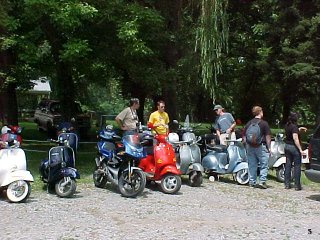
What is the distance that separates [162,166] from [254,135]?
8.16 ft

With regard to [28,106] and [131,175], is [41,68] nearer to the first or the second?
[131,175]

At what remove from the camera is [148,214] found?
8.97m

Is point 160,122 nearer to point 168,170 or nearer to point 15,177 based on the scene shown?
point 168,170

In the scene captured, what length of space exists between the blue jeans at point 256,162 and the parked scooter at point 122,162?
2908mm

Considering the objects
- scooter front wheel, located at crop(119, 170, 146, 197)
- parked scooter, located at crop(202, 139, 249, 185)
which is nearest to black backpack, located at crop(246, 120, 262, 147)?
parked scooter, located at crop(202, 139, 249, 185)

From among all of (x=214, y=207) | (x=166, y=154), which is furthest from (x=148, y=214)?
(x=166, y=154)

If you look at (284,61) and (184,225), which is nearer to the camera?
(184,225)

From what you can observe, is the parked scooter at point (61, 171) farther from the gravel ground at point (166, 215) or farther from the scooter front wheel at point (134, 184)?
the scooter front wheel at point (134, 184)

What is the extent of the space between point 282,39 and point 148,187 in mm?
12103

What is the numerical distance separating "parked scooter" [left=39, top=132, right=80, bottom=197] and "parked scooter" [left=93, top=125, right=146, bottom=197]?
86 cm

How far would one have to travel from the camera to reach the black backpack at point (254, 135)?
477 inches

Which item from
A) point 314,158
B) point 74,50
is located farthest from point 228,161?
point 74,50

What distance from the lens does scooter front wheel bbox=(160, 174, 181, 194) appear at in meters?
11.0

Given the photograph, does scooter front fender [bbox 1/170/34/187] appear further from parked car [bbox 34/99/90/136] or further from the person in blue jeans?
parked car [bbox 34/99/90/136]
